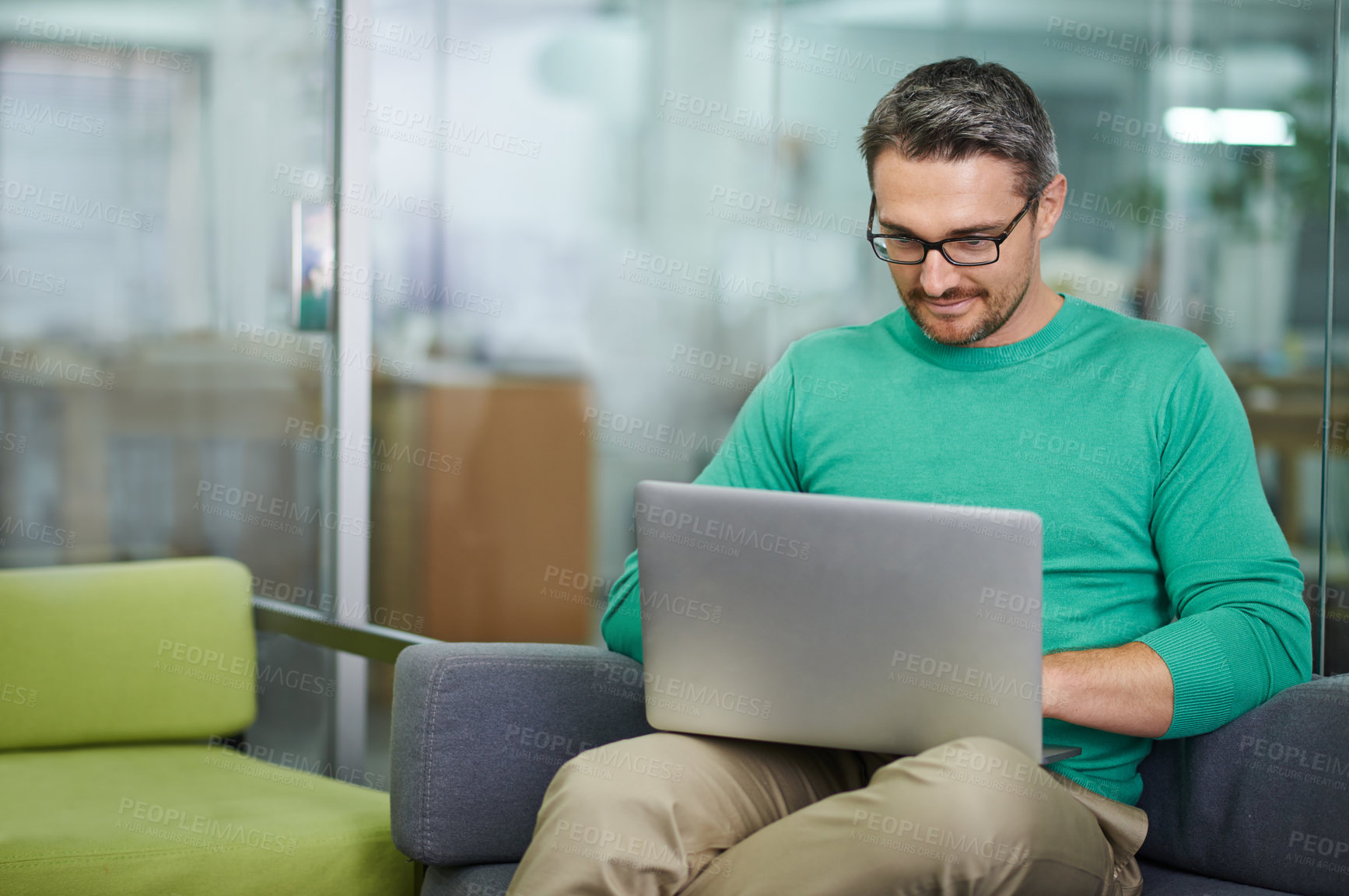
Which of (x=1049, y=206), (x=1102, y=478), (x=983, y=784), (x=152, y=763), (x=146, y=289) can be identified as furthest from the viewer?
(x=146, y=289)

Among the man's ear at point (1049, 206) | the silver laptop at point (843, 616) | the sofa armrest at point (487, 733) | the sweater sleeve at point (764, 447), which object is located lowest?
the sofa armrest at point (487, 733)

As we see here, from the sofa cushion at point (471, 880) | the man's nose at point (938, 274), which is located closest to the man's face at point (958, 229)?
the man's nose at point (938, 274)

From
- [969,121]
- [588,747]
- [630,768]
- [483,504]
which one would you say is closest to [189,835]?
[588,747]

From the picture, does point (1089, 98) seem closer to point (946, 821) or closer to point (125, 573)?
point (946, 821)

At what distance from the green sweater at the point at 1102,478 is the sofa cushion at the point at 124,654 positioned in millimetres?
1047

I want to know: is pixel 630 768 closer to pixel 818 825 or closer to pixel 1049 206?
pixel 818 825

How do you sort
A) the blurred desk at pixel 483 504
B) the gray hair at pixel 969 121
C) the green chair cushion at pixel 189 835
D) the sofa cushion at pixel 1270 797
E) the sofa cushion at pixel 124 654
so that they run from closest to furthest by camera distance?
1. the sofa cushion at pixel 1270 797
2. the gray hair at pixel 969 121
3. the green chair cushion at pixel 189 835
4. the sofa cushion at pixel 124 654
5. the blurred desk at pixel 483 504

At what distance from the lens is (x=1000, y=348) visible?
5.30ft

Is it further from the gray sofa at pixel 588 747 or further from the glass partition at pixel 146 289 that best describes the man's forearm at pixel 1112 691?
the glass partition at pixel 146 289

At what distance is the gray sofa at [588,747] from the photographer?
1351mm

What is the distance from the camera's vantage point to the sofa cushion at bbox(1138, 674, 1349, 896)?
1326mm

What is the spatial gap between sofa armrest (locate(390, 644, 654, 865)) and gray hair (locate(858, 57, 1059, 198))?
0.75 m

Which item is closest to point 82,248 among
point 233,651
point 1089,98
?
point 233,651

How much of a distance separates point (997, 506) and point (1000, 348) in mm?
203
